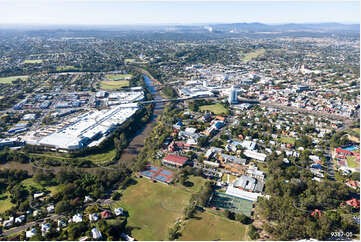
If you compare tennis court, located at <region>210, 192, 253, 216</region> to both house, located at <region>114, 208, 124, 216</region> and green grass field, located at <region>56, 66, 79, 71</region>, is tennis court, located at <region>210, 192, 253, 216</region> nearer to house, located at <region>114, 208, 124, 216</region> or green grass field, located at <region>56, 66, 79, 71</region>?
house, located at <region>114, 208, 124, 216</region>

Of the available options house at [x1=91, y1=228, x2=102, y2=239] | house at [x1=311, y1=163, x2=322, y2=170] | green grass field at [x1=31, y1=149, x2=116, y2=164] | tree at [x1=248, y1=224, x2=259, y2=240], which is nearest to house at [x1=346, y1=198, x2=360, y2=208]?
house at [x1=311, y1=163, x2=322, y2=170]

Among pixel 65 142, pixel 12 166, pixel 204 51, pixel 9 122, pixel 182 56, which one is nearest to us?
pixel 12 166

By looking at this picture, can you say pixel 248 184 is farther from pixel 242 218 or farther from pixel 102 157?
pixel 102 157

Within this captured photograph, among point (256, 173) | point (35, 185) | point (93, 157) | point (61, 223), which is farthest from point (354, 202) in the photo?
point (35, 185)

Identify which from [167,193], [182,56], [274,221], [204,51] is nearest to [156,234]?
[167,193]

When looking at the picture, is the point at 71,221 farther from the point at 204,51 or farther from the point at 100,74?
the point at 204,51

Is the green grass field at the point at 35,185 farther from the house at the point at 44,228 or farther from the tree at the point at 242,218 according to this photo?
the tree at the point at 242,218

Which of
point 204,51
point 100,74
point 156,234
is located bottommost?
point 156,234
